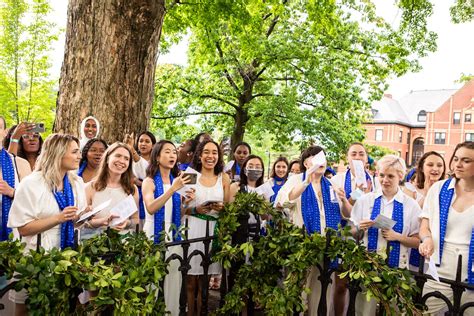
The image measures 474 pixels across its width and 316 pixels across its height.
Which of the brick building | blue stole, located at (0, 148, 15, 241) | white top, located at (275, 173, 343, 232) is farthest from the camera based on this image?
the brick building

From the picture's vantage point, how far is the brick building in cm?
4425

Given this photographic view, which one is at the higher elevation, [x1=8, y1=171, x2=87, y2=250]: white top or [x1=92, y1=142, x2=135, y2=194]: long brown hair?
[x1=92, y1=142, x2=135, y2=194]: long brown hair

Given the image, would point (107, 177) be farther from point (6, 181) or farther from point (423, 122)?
point (423, 122)

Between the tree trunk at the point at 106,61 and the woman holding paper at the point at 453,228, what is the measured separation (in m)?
4.31

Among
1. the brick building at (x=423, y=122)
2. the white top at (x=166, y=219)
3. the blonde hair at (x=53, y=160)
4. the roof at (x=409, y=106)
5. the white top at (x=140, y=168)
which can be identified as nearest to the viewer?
the blonde hair at (x=53, y=160)

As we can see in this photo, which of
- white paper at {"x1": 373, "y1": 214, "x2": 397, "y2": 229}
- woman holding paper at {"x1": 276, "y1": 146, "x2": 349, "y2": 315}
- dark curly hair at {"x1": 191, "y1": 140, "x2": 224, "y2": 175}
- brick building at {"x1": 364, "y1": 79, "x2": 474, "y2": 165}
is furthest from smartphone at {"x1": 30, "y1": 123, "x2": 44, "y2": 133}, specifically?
brick building at {"x1": 364, "y1": 79, "x2": 474, "y2": 165}

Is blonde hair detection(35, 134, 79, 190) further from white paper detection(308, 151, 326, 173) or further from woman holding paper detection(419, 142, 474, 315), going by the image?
woman holding paper detection(419, 142, 474, 315)

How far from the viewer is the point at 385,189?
388cm

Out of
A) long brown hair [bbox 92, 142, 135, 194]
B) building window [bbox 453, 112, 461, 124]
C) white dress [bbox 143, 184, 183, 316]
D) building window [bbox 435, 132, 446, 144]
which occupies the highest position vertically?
building window [bbox 453, 112, 461, 124]

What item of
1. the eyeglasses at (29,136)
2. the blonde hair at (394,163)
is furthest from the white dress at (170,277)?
the blonde hair at (394,163)

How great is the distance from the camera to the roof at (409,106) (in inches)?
1932

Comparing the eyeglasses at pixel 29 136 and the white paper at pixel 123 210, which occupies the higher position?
the eyeglasses at pixel 29 136

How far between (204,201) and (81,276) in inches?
86.3

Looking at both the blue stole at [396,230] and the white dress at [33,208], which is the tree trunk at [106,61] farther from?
the blue stole at [396,230]
